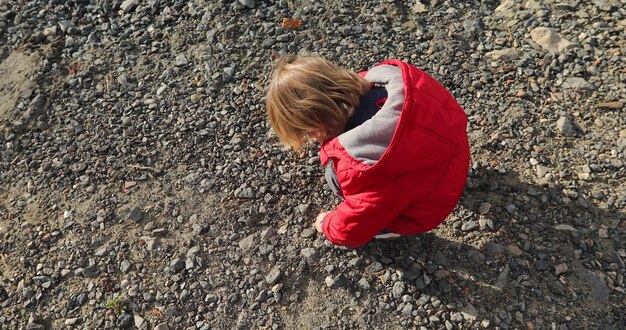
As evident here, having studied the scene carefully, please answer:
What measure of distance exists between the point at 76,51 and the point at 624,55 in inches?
182

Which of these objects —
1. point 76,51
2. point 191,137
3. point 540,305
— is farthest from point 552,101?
point 76,51

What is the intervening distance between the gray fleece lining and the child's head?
0.65 ft

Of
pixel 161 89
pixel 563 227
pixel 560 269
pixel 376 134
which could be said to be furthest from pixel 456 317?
pixel 161 89

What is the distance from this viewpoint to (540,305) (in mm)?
3230

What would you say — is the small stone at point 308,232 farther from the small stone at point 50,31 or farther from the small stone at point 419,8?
the small stone at point 50,31

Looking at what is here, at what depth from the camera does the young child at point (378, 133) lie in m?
2.54

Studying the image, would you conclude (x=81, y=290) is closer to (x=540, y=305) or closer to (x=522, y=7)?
(x=540, y=305)

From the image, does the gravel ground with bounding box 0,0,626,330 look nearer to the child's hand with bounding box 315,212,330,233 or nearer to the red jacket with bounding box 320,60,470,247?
the child's hand with bounding box 315,212,330,233

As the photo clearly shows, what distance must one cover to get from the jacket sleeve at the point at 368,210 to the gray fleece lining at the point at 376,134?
0.14 meters

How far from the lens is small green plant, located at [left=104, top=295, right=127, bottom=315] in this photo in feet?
11.2

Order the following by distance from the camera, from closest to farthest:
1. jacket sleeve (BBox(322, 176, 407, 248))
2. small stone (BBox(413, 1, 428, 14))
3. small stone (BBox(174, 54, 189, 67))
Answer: jacket sleeve (BBox(322, 176, 407, 248)) < small stone (BBox(174, 54, 189, 67)) < small stone (BBox(413, 1, 428, 14))

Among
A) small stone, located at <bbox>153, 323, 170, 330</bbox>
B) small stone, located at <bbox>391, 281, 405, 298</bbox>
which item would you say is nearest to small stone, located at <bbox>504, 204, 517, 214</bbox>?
small stone, located at <bbox>391, 281, 405, 298</bbox>

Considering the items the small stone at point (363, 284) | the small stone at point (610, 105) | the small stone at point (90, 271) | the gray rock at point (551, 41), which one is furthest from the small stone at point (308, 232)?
the gray rock at point (551, 41)

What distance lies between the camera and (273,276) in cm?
345
